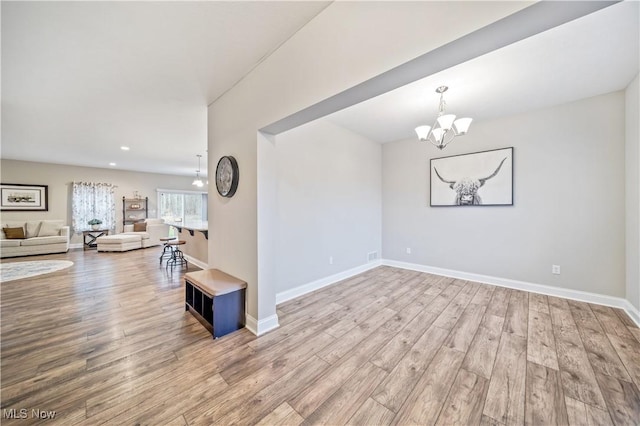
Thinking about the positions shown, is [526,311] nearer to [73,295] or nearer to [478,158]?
[478,158]

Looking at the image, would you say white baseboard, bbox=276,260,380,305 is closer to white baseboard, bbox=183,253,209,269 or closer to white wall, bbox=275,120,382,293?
white wall, bbox=275,120,382,293

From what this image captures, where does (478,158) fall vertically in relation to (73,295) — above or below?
above

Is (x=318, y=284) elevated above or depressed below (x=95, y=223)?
below

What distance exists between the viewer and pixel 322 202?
358 centimetres

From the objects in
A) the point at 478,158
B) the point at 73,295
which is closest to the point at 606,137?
the point at 478,158

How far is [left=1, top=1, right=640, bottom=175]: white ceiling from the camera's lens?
5.48 feet

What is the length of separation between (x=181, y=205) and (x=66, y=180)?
3349 millimetres

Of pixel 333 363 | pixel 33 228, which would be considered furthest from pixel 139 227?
pixel 333 363

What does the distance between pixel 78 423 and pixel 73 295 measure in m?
2.81

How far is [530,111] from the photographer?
3.29m

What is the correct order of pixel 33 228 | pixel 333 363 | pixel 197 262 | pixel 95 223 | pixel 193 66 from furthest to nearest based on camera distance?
pixel 95 223, pixel 33 228, pixel 197 262, pixel 193 66, pixel 333 363

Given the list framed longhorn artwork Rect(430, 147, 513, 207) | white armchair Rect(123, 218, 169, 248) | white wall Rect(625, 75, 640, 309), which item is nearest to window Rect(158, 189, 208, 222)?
white armchair Rect(123, 218, 169, 248)

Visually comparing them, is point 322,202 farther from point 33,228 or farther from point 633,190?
point 33,228

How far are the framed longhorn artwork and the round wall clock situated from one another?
11.5 feet
